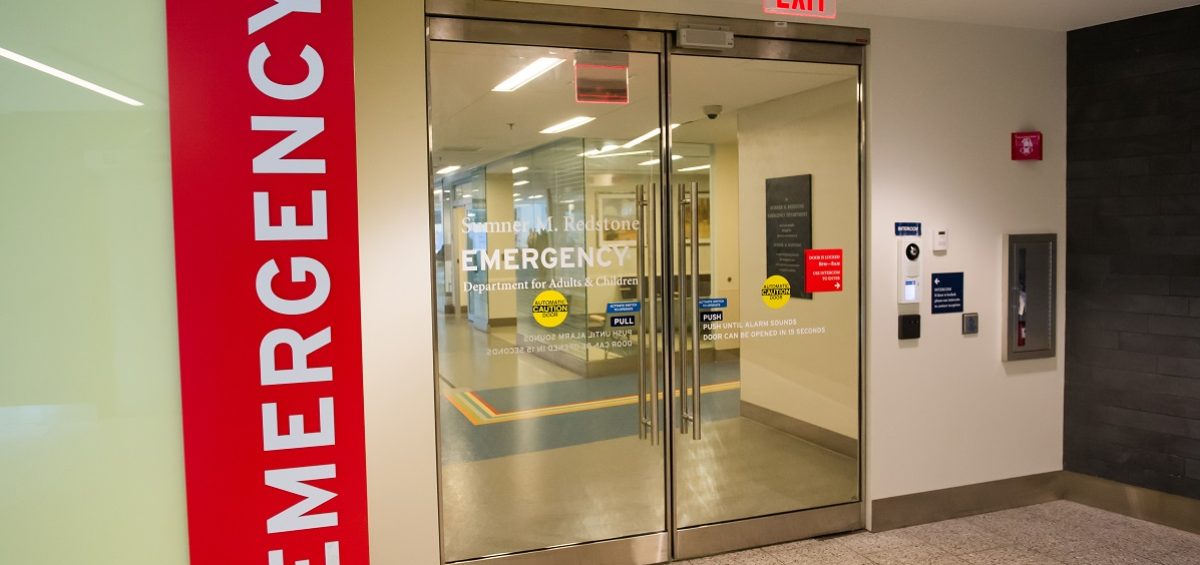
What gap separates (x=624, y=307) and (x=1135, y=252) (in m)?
2.97

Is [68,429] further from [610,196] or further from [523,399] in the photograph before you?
[610,196]

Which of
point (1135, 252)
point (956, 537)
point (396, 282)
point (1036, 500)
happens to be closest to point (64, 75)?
point (396, 282)

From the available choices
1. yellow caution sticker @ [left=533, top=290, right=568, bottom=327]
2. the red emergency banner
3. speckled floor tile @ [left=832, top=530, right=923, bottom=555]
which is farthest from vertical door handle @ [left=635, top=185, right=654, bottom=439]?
the red emergency banner

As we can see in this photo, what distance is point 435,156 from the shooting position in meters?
3.58

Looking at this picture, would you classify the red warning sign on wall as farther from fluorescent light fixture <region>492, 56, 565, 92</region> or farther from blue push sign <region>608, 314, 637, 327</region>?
fluorescent light fixture <region>492, 56, 565, 92</region>

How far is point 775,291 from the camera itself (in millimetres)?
4238

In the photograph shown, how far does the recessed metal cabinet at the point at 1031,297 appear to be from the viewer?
4707 mm

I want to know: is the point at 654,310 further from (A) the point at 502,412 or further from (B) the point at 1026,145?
(B) the point at 1026,145

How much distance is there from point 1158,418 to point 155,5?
509 centimetres

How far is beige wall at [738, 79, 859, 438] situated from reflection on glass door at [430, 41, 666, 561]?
0.58m

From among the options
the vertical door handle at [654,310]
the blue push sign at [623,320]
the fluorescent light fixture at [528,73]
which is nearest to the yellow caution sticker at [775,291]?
the vertical door handle at [654,310]

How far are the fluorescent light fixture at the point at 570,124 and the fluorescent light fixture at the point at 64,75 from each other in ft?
7.86

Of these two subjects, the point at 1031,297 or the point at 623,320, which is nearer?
the point at 623,320

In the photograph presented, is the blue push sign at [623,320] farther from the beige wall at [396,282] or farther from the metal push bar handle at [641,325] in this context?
the beige wall at [396,282]
